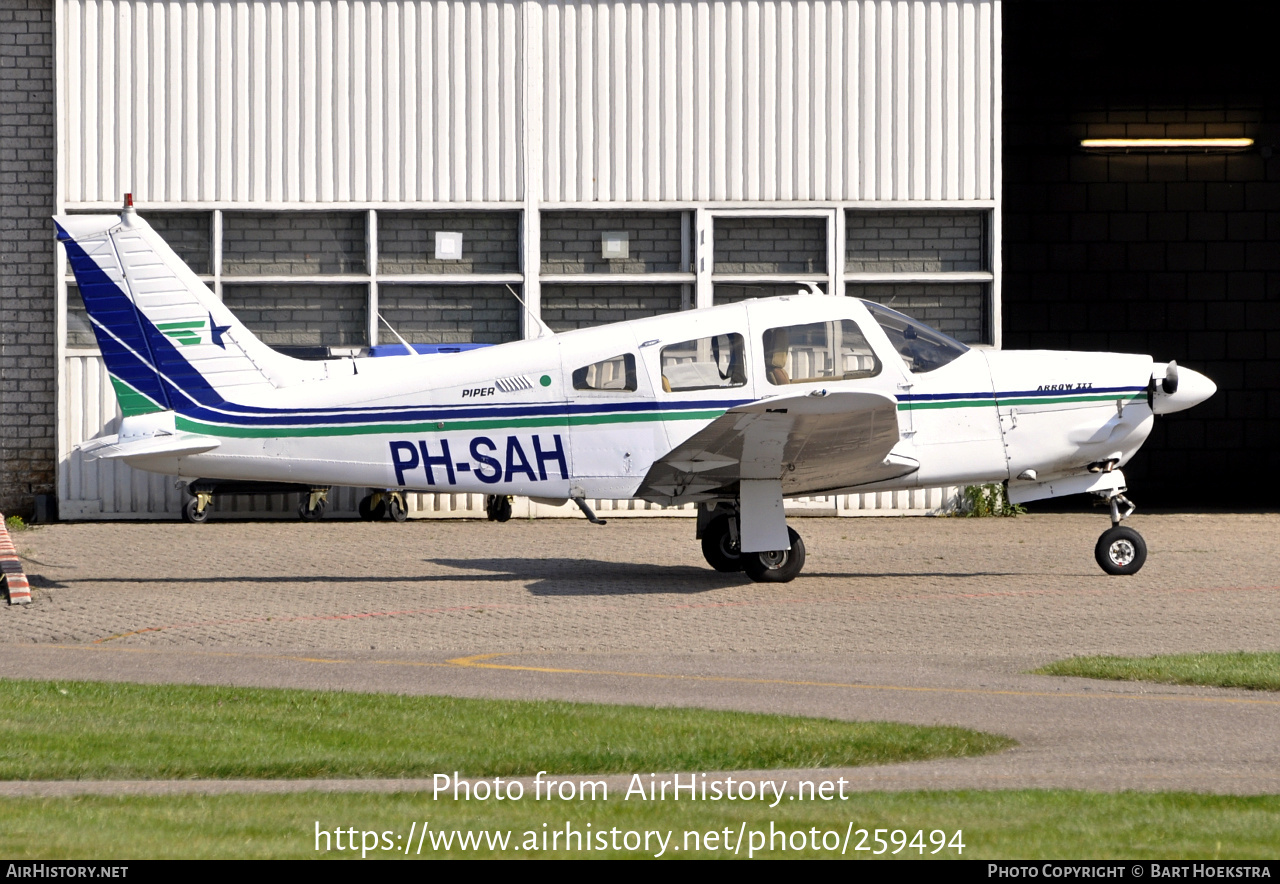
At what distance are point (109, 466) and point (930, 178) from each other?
1216cm

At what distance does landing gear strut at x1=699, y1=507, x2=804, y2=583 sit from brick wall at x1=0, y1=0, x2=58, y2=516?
443 inches

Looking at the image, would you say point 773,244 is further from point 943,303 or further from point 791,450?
point 791,450

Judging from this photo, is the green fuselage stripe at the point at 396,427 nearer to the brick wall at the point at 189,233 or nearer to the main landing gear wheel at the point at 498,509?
the main landing gear wheel at the point at 498,509

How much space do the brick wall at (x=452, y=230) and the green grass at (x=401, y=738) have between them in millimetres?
13163

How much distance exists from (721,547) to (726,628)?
10.4 ft

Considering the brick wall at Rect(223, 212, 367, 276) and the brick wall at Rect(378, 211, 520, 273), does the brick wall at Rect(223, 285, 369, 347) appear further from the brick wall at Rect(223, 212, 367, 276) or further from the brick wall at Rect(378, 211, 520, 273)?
the brick wall at Rect(378, 211, 520, 273)

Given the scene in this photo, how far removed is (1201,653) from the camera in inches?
365

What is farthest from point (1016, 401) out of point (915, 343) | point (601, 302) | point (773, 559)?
point (601, 302)

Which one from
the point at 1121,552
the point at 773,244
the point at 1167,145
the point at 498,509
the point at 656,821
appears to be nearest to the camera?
the point at 656,821

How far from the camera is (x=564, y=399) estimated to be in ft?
41.7

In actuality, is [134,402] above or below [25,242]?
below

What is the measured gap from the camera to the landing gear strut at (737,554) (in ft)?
42.9

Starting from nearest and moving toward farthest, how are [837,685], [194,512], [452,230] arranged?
[837,685], [194,512], [452,230]

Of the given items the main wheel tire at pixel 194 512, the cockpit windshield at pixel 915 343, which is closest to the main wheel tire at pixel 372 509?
the main wheel tire at pixel 194 512
